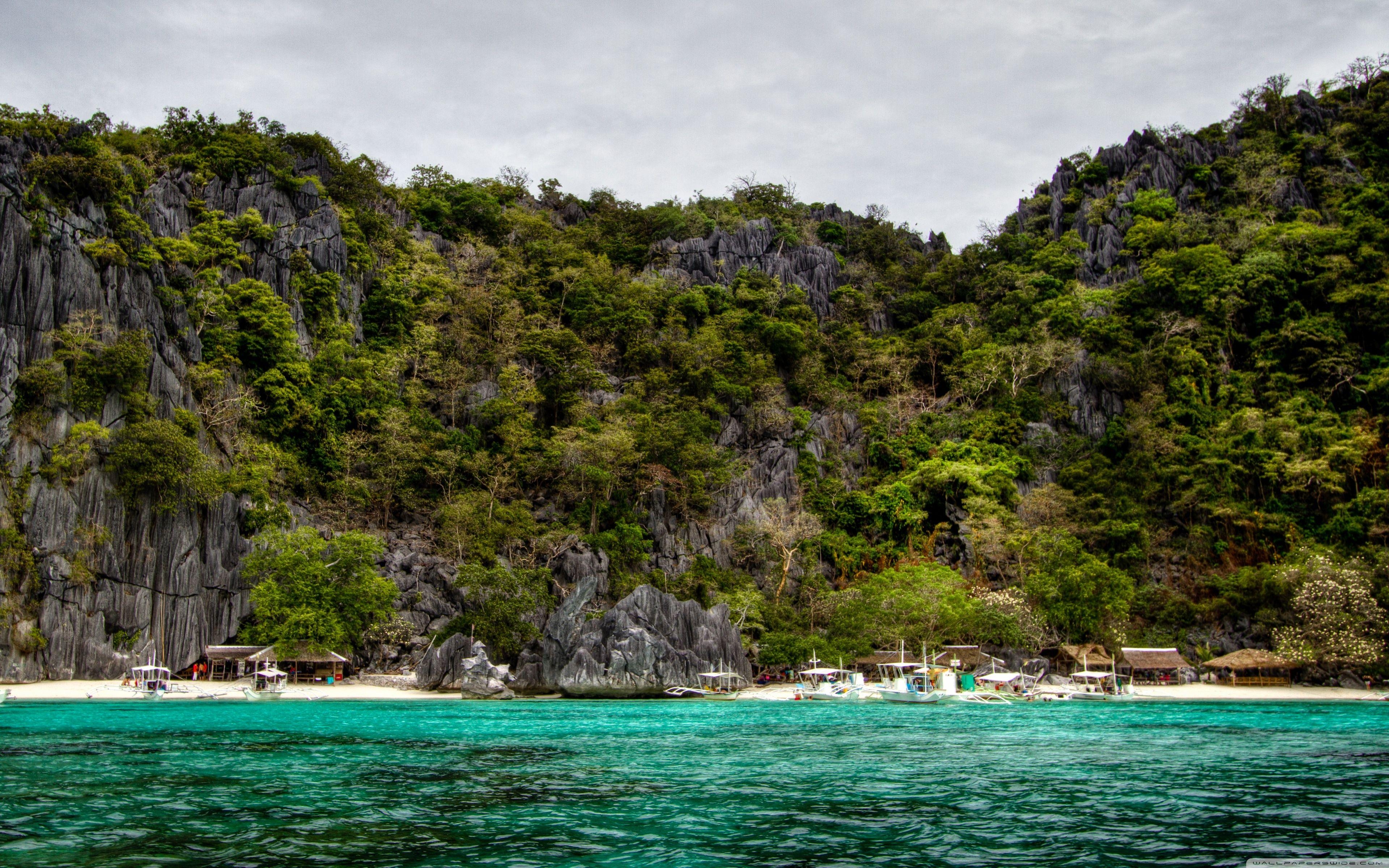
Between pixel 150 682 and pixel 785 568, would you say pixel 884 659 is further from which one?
pixel 150 682

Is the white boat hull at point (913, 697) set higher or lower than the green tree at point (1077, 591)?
lower

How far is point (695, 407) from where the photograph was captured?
178ft

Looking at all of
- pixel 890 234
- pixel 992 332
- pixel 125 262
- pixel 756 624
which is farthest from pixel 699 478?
pixel 890 234

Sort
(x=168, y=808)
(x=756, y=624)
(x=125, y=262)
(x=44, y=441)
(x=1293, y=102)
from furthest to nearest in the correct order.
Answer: (x=1293, y=102)
(x=756, y=624)
(x=125, y=262)
(x=44, y=441)
(x=168, y=808)

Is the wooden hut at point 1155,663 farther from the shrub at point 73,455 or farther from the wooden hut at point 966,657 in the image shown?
the shrub at point 73,455

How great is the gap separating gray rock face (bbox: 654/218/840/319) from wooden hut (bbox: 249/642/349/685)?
131 feet

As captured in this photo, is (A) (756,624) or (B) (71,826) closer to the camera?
(B) (71,826)

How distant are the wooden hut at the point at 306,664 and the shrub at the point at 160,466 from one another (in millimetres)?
8083

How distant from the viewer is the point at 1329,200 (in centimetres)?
6191

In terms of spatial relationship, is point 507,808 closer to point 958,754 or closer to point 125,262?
point 958,754

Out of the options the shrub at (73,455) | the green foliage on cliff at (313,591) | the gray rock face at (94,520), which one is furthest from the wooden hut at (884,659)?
the shrub at (73,455)

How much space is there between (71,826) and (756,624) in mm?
37473

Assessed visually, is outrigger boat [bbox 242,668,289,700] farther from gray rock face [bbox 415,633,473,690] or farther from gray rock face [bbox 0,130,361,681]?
gray rock face [bbox 415,633,473,690]

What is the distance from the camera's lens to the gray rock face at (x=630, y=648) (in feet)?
124
